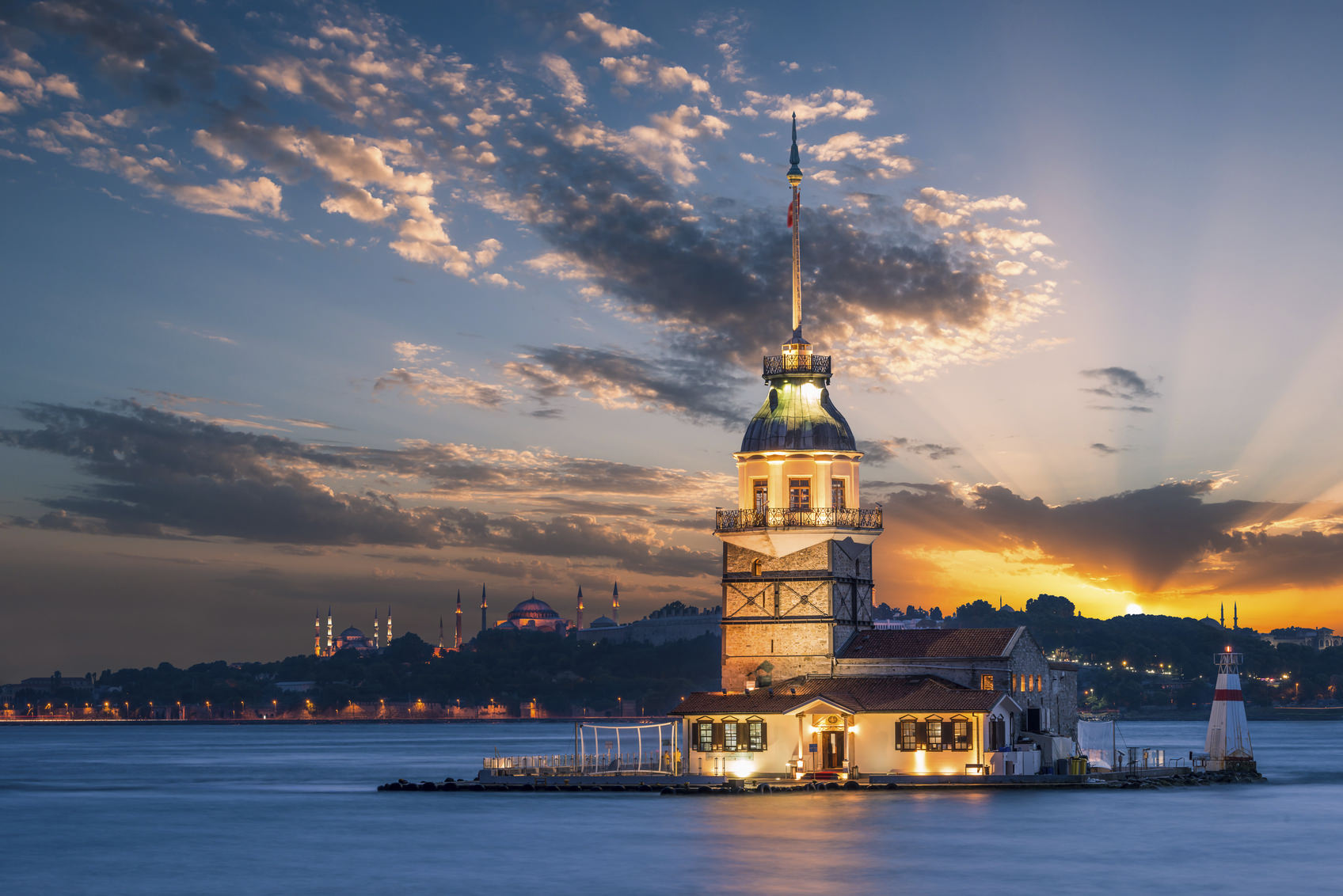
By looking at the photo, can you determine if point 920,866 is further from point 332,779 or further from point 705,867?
point 332,779

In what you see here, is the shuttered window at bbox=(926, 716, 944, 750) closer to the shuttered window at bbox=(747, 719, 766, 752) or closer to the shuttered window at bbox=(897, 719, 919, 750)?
the shuttered window at bbox=(897, 719, 919, 750)

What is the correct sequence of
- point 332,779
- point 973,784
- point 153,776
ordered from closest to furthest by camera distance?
1. point 973,784
2. point 332,779
3. point 153,776

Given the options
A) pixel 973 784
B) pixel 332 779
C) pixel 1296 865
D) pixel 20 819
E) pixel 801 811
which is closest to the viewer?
pixel 1296 865

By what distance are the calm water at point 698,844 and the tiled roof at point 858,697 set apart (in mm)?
3954

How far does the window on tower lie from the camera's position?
81.1 m

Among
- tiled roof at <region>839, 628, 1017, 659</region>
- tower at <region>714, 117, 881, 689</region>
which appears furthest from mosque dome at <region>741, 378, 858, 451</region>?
tiled roof at <region>839, 628, 1017, 659</region>

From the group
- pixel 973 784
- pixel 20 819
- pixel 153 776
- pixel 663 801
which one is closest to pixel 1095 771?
pixel 973 784

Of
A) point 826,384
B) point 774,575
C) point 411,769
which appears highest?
point 826,384

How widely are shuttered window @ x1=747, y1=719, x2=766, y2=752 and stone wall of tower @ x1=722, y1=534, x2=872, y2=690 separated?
14.4 feet

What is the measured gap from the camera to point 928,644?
77.8m

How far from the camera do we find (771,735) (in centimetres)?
7544

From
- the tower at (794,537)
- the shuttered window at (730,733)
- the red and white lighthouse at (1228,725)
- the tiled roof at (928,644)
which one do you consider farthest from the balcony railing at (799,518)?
the red and white lighthouse at (1228,725)

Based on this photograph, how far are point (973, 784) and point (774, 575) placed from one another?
14672 mm

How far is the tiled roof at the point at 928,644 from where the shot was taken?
76.4m
